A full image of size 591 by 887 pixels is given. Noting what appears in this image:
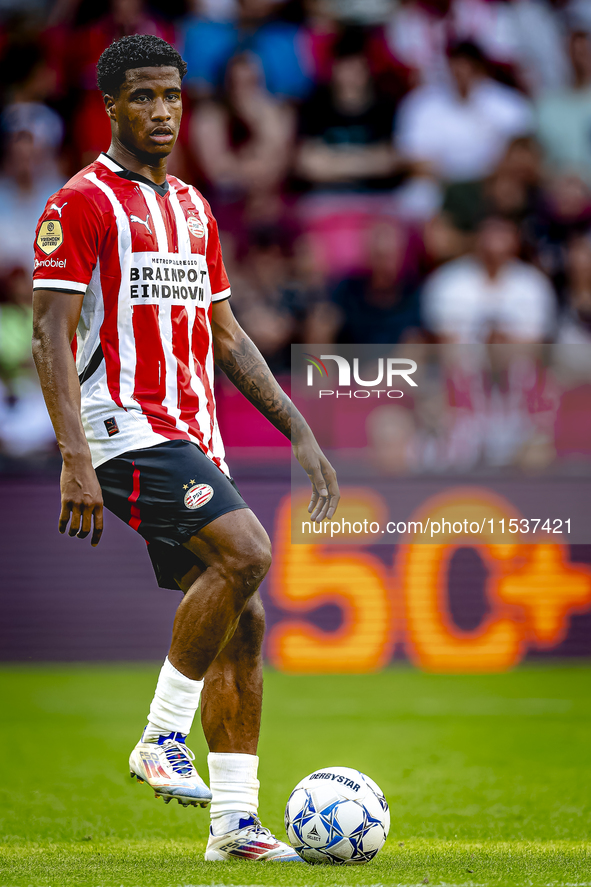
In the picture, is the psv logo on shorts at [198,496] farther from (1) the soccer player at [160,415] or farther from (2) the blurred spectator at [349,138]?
(2) the blurred spectator at [349,138]

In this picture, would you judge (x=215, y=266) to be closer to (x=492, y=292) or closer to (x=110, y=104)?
(x=110, y=104)

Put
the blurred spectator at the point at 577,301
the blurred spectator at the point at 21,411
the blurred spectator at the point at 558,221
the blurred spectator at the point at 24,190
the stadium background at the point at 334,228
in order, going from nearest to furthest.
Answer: the stadium background at the point at 334,228
the blurred spectator at the point at 21,411
the blurred spectator at the point at 577,301
the blurred spectator at the point at 558,221
the blurred spectator at the point at 24,190

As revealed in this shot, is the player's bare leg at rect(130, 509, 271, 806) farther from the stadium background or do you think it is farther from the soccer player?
the stadium background

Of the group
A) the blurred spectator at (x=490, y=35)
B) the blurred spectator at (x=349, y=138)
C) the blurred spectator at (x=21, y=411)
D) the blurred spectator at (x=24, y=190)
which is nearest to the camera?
the blurred spectator at (x=21, y=411)

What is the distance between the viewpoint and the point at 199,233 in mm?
4375

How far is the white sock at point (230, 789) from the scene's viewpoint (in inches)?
167

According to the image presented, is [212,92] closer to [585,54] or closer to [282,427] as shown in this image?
[585,54]

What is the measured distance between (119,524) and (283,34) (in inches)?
228

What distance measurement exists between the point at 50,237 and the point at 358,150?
820cm

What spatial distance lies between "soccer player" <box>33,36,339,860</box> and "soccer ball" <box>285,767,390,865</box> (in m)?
0.11

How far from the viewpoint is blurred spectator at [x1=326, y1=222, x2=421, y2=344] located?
9.91m

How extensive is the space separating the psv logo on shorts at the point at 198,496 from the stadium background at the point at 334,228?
5.28m

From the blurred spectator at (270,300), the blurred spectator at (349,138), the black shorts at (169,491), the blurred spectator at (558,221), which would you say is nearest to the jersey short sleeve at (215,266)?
Answer: the black shorts at (169,491)

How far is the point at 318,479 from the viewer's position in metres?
4.50
